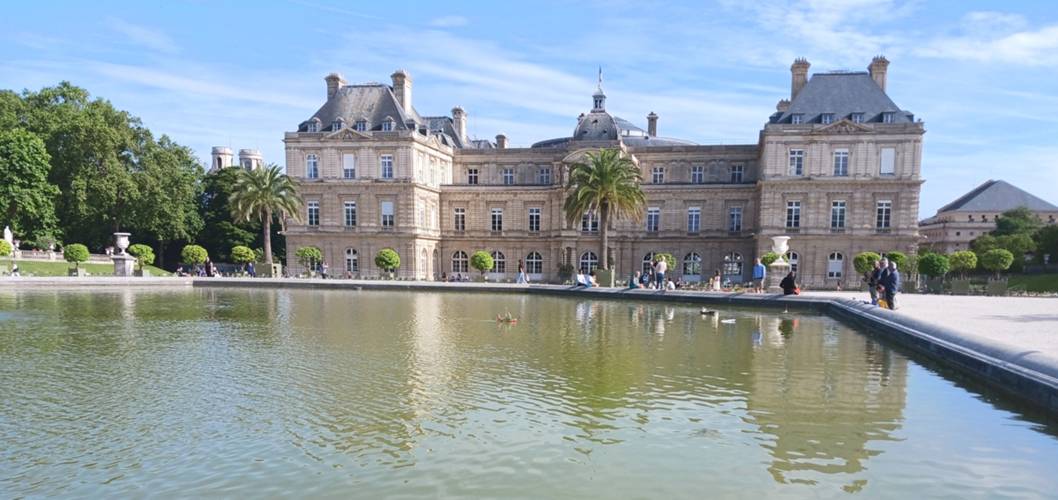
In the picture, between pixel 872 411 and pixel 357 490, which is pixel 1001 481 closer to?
pixel 872 411

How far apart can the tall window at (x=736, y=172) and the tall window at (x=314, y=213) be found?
38771mm

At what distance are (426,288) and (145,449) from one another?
3290 centimetres

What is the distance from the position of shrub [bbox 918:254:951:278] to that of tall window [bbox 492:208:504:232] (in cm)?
3440

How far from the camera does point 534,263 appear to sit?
59094mm

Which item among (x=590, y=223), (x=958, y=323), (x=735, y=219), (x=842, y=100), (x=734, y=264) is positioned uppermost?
(x=842, y=100)

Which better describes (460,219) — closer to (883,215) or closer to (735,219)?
(735,219)

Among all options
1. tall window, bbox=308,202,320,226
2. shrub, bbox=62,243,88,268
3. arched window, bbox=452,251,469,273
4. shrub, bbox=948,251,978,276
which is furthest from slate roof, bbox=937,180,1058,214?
shrub, bbox=62,243,88,268

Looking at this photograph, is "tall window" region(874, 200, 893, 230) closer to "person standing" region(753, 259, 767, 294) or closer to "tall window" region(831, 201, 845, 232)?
"tall window" region(831, 201, 845, 232)

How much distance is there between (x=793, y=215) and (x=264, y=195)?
4398 centimetres

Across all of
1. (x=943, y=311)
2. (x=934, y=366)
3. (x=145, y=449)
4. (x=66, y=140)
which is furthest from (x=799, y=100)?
(x=66, y=140)

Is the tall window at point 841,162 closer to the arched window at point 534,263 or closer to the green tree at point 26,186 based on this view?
the arched window at point 534,263

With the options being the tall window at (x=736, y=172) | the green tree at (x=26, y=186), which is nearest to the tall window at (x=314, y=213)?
the green tree at (x=26, y=186)

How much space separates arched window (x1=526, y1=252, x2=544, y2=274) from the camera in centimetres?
5881

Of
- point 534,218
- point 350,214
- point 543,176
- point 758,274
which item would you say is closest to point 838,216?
point 758,274
